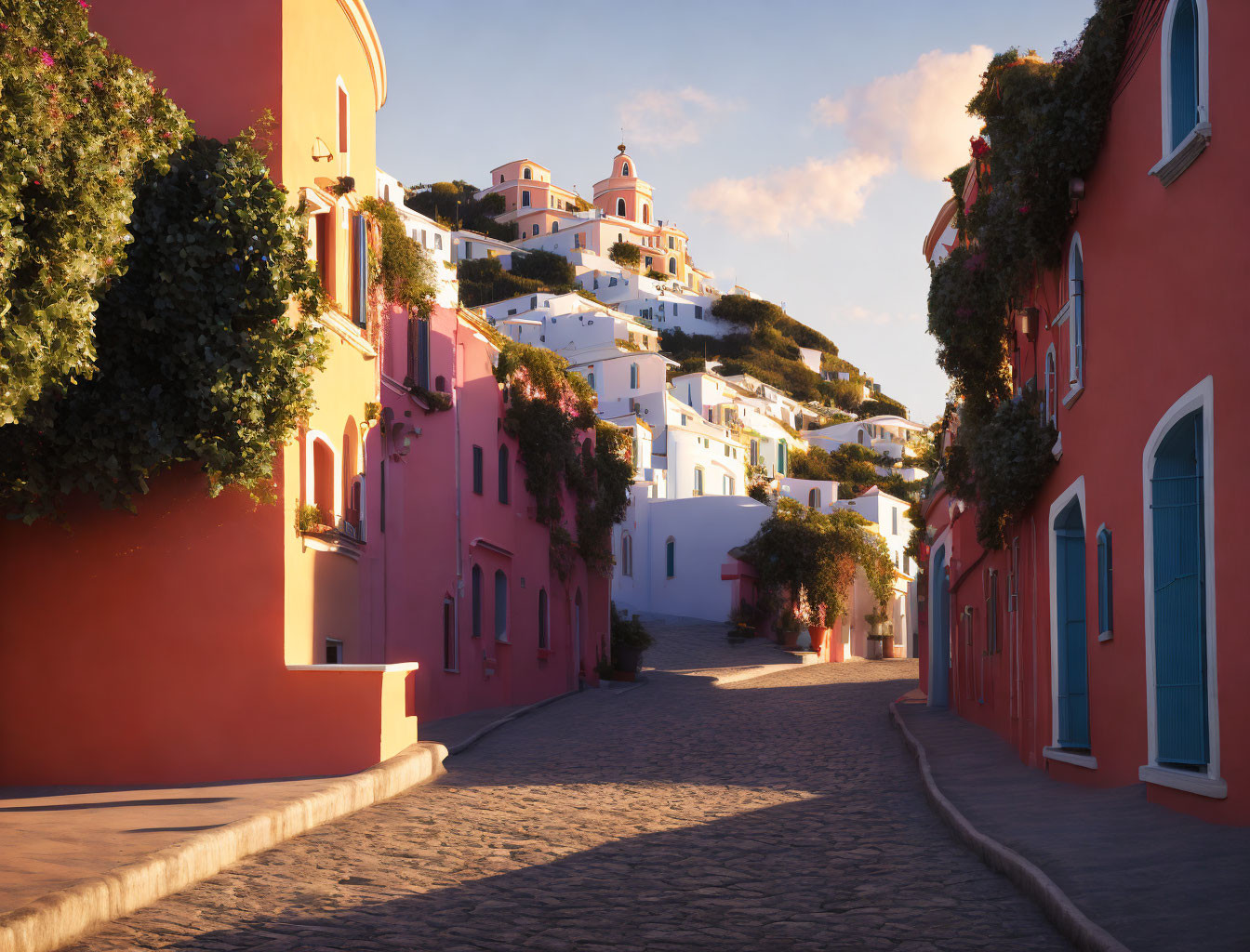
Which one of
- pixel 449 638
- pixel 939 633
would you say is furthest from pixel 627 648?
pixel 449 638

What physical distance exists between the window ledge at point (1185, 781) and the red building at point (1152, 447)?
20 mm

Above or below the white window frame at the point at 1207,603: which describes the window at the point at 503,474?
above

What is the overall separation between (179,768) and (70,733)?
1.21 meters

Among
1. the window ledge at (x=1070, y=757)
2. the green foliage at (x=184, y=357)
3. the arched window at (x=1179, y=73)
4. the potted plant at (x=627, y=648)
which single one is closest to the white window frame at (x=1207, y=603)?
the window ledge at (x=1070, y=757)

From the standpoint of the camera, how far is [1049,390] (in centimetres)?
1513

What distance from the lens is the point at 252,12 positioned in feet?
49.3

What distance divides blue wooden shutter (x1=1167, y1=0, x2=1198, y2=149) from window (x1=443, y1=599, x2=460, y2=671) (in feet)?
52.0

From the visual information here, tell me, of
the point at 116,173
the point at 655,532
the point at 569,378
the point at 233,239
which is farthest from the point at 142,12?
the point at 655,532

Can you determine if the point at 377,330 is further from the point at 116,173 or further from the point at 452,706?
the point at 116,173

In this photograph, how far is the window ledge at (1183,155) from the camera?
30.5ft

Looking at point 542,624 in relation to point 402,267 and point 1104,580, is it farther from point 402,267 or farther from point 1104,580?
point 1104,580

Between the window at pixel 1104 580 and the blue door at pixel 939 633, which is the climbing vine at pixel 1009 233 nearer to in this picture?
the window at pixel 1104 580

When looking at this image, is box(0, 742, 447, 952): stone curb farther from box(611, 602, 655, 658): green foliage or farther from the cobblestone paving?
box(611, 602, 655, 658): green foliage

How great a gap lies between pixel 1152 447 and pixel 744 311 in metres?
108
